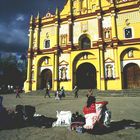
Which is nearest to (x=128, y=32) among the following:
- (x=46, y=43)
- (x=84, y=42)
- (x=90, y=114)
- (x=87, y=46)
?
(x=87, y=46)

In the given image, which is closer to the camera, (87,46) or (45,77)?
(87,46)

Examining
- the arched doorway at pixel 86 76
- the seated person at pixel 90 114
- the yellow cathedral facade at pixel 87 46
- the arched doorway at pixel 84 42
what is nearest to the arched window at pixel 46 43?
the yellow cathedral facade at pixel 87 46

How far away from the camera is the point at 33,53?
34.8 meters

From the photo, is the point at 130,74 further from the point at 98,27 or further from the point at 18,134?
the point at 18,134

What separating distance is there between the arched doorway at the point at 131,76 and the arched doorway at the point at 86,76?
468cm

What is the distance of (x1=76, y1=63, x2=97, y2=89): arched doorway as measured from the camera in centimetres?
3027

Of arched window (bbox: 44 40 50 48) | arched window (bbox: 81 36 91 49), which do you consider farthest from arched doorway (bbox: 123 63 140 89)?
arched window (bbox: 44 40 50 48)

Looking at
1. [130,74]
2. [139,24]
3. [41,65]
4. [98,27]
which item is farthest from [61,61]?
[139,24]

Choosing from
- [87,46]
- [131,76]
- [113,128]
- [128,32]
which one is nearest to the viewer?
[113,128]

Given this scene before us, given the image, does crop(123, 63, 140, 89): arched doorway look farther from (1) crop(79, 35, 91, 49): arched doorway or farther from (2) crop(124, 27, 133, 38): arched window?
(1) crop(79, 35, 91, 49): arched doorway

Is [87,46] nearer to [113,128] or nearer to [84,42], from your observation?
[84,42]

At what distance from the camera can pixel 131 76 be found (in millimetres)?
27578

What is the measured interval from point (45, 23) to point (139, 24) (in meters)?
16.0

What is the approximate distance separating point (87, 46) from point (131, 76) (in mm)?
8575
